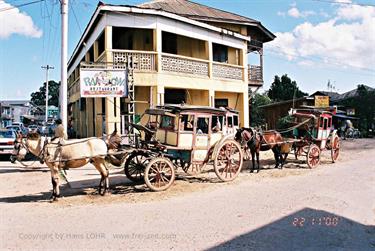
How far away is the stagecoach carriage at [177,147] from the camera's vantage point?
904cm

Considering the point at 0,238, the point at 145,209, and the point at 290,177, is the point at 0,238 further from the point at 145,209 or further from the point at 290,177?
the point at 290,177

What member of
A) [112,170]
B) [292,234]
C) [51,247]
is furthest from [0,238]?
[112,170]

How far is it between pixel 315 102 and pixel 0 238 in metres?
27.4

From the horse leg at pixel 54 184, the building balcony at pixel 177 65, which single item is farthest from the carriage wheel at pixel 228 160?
the building balcony at pixel 177 65

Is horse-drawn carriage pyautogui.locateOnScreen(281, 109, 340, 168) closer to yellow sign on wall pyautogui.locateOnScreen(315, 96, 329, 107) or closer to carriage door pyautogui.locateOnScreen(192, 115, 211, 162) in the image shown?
carriage door pyautogui.locateOnScreen(192, 115, 211, 162)

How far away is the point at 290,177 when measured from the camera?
36.9 ft

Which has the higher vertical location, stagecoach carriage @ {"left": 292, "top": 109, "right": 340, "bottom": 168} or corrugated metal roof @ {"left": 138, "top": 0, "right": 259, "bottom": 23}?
corrugated metal roof @ {"left": 138, "top": 0, "right": 259, "bottom": 23}

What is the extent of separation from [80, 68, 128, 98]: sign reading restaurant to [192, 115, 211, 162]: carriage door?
13.1 ft

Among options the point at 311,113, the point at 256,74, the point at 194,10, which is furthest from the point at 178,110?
the point at 256,74

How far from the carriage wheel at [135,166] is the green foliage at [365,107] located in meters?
29.4

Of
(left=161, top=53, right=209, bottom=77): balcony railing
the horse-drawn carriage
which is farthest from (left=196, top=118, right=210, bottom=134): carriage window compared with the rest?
(left=161, top=53, right=209, bottom=77): balcony railing

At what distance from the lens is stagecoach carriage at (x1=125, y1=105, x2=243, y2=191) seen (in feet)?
29.7

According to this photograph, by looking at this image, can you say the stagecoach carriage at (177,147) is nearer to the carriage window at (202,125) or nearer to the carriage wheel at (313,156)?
the carriage window at (202,125)

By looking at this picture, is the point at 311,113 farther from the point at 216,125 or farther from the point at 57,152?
the point at 57,152
